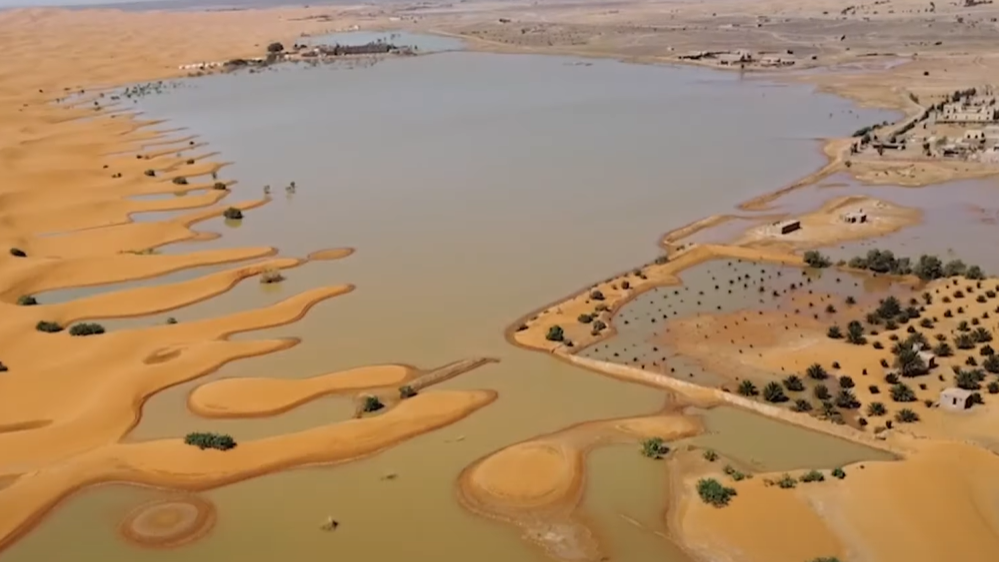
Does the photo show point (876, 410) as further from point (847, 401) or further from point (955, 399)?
point (955, 399)

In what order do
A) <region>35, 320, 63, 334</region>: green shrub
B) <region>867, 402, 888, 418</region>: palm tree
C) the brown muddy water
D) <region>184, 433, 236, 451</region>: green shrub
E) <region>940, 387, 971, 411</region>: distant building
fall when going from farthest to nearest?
<region>35, 320, 63, 334</region>: green shrub < the brown muddy water < <region>867, 402, 888, 418</region>: palm tree < <region>940, 387, 971, 411</region>: distant building < <region>184, 433, 236, 451</region>: green shrub

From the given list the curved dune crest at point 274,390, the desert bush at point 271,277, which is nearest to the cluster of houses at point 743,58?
the desert bush at point 271,277

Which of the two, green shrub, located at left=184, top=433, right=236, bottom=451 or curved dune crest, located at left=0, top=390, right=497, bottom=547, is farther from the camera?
green shrub, located at left=184, top=433, right=236, bottom=451

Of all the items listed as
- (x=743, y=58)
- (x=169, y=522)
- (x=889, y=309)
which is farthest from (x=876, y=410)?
(x=743, y=58)

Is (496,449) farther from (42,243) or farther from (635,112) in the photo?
(635,112)

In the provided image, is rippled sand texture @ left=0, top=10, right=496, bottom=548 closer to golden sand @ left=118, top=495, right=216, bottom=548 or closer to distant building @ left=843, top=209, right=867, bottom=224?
golden sand @ left=118, top=495, right=216, bottom=548

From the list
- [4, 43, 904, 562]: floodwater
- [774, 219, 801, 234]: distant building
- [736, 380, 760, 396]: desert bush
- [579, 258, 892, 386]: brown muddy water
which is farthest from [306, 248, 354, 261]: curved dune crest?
[736, 380, 760, 396]: desert bush
